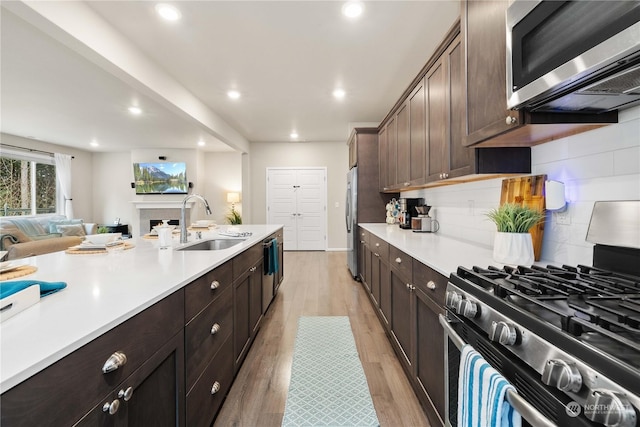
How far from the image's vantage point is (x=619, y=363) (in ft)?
1.67

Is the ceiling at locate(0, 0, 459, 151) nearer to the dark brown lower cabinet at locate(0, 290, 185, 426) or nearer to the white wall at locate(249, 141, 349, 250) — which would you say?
the white wall at locate(249, 141, 349, 250)

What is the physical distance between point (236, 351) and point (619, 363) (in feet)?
6.25

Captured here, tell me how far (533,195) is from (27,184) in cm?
964

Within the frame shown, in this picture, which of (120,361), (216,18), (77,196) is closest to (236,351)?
(120,361)

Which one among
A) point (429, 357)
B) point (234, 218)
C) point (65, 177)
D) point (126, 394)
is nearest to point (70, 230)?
point (65, 177)

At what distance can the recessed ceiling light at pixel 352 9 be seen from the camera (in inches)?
90.2

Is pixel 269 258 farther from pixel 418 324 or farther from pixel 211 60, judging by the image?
pixel 211 60

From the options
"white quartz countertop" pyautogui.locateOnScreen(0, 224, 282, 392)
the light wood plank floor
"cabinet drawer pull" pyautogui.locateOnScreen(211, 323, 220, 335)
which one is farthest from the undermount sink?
"cabinet drawer pull" pyautogui.locateOnScreen(211, 323, 220, 335)

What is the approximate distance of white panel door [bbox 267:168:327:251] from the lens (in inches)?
295

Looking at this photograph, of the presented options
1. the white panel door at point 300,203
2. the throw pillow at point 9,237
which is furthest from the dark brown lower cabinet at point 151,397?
the white panel door at point 300,203

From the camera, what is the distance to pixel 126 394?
2.69ft

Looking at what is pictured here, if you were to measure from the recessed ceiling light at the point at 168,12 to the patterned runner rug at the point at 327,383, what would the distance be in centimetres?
290

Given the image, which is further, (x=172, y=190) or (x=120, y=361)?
(x=172, y=190)

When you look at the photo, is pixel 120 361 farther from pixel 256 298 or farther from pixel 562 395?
pixel 256 298
